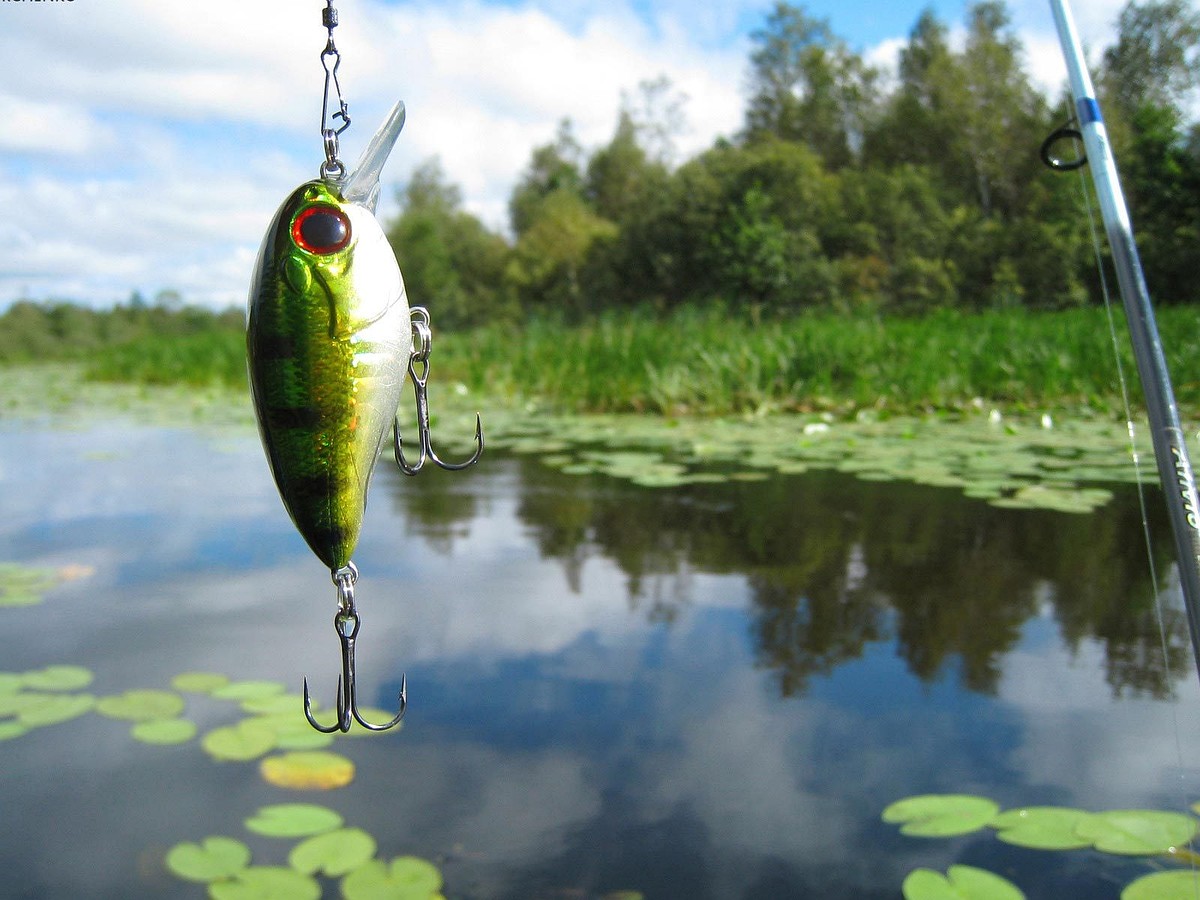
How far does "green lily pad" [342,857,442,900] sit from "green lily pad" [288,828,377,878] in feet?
0.07

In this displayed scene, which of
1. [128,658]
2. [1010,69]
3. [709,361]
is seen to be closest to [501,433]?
[709,361]

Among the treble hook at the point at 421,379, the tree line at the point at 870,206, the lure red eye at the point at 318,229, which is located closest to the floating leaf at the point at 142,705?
the treble hook at the point at 421,379

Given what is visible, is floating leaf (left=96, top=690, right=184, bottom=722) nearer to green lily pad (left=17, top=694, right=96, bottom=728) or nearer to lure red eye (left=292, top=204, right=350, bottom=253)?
green lily pad (left=17, top=694, right=96, bottom=728)

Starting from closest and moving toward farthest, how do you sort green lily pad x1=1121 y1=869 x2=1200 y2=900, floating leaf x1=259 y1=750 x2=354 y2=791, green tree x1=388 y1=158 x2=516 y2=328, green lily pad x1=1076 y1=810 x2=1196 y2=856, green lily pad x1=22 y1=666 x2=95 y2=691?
green lily pad x1=1121 y1=869 x2=1200 y2=900
green lily pad x1=1076 y1=810 x2=1196 y2=856
floating leaf x1=259 y1=750 x2=354 y2=791
green lily pad x1=22 y1=666 x2=95 y2=691
green tree x1=388 y1=158 x2=516 y2=328

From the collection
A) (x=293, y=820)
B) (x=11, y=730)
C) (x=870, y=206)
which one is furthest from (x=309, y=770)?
(x=870, y=206)

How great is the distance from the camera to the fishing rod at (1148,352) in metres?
1.07

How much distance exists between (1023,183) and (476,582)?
26.5 metres

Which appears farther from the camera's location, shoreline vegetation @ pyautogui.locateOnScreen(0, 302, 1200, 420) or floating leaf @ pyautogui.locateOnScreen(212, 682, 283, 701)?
shoreline vegetation @ pyautogui.locateOnScreen(0, 302, 1200, 420)

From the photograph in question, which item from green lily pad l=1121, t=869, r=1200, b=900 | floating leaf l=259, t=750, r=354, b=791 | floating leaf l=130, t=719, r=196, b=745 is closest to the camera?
green lily pad l=1121, t=869, r=1200, b=900

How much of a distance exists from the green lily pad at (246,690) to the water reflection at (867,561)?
3.39 feet

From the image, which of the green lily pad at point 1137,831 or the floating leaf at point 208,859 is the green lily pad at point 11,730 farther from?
the green lily pad at point 1137,831

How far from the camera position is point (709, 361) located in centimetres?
701

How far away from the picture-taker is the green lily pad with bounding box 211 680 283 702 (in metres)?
2.06

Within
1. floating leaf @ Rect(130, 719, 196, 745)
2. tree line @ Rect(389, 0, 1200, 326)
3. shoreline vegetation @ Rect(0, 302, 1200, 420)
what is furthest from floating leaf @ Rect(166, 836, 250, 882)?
tree line @ Rect(389, 0, 1200, 326)
